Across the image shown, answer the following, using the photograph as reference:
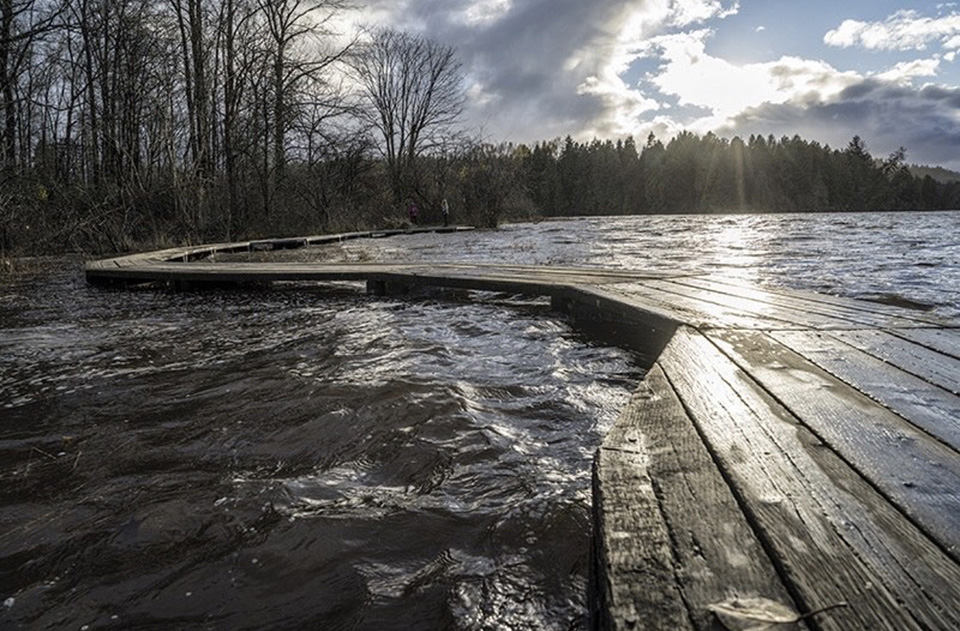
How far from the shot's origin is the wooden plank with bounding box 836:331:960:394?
6.70 ft

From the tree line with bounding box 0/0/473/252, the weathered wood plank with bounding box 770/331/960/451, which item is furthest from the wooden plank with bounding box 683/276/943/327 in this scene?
the tree line with bounding box 0/0/473/252

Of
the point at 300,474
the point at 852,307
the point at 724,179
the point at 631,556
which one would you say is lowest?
the point at 300,474

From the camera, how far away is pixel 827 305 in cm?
367

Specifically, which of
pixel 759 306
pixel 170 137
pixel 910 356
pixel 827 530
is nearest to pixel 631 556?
pixel 827 530

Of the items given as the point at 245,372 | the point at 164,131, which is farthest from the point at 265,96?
the point at 245,372

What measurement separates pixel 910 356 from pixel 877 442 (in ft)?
3.97

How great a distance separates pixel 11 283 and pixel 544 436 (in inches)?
314

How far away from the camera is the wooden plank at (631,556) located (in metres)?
0.82

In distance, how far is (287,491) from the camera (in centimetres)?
191

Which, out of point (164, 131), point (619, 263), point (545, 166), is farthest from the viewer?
point (545, 166)

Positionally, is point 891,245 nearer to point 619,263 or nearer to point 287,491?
point 619,263

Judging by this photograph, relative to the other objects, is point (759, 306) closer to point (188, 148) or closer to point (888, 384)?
point (888, 384)

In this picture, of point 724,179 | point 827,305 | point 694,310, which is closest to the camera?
point 694,310

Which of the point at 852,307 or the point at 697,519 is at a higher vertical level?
the point at 852,307
